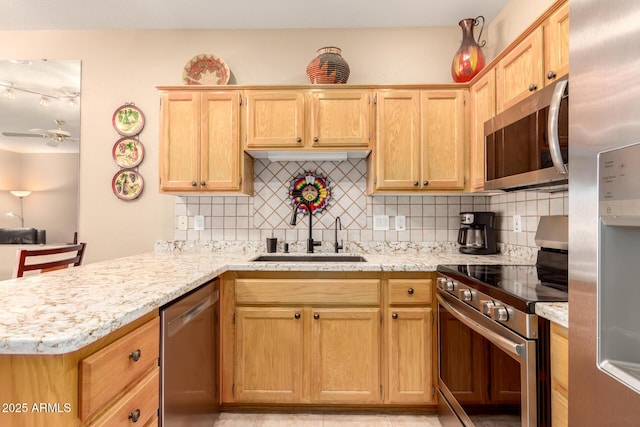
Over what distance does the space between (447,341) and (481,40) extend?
2310 mm

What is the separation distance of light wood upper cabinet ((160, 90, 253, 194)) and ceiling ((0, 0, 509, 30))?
68cm

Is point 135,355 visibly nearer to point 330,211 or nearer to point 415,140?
point 330,211

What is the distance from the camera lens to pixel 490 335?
133 cm

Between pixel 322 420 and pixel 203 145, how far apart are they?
6.21 ft

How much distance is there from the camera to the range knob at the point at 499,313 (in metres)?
1.23

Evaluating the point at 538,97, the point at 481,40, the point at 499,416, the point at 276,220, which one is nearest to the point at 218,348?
the point at 276,220

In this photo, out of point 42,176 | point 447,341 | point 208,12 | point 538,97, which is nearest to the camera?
point 538,97

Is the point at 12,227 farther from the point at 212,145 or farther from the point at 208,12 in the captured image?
the point at 208,12

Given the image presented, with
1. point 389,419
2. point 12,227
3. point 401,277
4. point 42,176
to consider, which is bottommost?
point 389,419

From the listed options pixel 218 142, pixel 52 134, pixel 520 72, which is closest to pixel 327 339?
pixel 218 142

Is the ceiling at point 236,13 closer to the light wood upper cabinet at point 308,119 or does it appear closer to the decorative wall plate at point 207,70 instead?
the decorative wall plate at point 207,70

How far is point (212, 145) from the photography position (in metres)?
2.35

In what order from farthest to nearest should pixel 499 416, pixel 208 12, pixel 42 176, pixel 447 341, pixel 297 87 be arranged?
1. pixel 42 176
2. pixel 208 12
3. pixel 297 87
4. pixel 447 341
5. pixel 499 416

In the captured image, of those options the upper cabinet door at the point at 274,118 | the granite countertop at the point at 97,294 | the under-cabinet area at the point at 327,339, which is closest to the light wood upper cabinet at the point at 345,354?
the under-cabinet area at the point at 327,339
